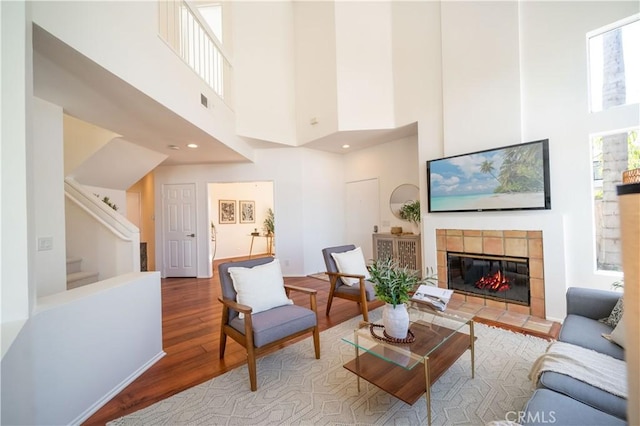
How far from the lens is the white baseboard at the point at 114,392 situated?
1.66 meters

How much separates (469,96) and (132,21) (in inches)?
151

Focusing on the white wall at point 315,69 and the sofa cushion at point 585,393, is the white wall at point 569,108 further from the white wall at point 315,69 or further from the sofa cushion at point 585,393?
the white wall at point 315,69

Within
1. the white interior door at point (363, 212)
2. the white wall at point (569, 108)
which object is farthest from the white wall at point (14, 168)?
the white interior door at point (363, 212)

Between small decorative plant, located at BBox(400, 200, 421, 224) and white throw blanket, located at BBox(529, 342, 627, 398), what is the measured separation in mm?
Answer: 3141

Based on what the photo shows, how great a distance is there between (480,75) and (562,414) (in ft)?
12.1

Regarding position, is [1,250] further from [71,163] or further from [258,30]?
[258,30]

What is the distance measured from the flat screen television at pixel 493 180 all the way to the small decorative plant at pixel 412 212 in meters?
0.68

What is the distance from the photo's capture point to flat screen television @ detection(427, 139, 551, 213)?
9.89ft

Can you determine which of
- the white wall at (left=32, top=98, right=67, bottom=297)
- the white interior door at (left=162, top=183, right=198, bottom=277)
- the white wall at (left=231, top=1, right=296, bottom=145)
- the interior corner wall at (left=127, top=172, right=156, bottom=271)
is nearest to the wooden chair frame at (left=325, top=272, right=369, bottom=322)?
the white wall at (left=32, top=98, right=67, bottom=297)

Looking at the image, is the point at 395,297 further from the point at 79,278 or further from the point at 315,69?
the point at 315,69

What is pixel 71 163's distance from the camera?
3600mm

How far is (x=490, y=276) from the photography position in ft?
11.4

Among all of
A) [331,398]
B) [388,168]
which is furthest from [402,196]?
[331,398]

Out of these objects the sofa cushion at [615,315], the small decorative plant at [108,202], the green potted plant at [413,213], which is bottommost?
the sofa cushion at [615,315]
